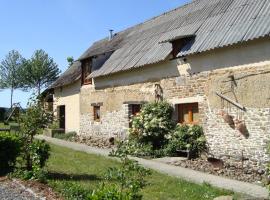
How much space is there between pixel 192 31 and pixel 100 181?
7987 mm

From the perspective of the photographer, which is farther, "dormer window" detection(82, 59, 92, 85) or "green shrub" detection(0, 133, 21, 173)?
"dormer window" detection(82, 59, 92, 85)

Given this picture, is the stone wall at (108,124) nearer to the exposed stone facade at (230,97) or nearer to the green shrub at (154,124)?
the exposed stone facade at (230,97)

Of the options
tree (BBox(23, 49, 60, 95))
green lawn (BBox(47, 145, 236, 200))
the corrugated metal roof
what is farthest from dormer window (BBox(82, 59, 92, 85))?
tree (BBox(23, 49, 60, 95))

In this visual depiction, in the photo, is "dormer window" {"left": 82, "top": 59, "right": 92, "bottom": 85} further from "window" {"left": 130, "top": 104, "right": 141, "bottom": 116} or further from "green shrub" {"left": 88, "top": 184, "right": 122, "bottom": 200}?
"green shrub" {"left": 88, "top": 184, "right": 122, "bottom": 200}

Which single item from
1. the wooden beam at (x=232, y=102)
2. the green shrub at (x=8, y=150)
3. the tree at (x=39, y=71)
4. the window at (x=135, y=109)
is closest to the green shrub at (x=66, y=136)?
the window at (x=135, y=109)

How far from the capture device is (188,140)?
47.9 feet

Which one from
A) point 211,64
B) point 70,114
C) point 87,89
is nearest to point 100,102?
point 87,89

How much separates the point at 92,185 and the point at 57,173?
6.76 ft

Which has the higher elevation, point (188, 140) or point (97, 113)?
point (97, 113)

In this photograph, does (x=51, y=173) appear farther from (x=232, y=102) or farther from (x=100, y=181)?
(x=232, y=102)

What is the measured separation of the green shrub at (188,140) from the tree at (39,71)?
39.5 m

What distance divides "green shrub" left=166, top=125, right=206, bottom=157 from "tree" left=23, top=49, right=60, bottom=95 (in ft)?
130

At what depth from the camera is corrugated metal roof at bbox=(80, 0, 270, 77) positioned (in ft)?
43.1

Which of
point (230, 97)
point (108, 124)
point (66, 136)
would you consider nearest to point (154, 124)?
point (230, 97)
